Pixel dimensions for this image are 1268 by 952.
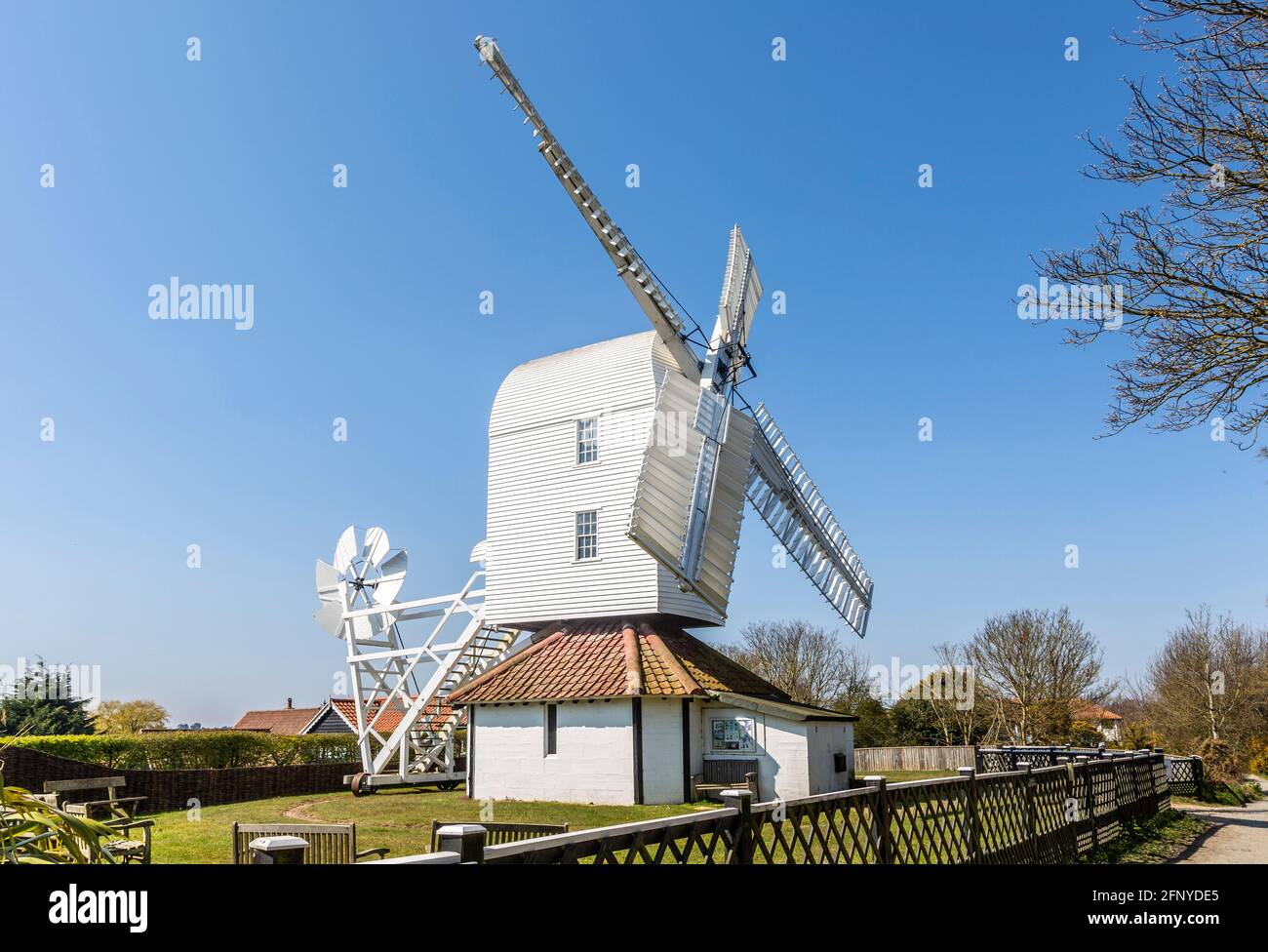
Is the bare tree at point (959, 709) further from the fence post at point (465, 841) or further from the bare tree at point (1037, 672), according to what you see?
the fence post at point (465, 841)

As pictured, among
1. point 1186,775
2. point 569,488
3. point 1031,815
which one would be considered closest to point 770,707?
point 569,488

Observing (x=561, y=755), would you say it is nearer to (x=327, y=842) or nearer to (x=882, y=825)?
(x=327, y=842)

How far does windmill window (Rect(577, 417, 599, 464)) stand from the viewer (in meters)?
24.6

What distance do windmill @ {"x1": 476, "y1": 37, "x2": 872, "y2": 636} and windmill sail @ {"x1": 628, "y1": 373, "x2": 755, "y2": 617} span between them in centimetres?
3

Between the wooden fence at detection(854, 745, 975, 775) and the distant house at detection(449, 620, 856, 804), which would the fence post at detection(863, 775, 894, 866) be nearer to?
the distant house at detection(449, 620, 856, 804)

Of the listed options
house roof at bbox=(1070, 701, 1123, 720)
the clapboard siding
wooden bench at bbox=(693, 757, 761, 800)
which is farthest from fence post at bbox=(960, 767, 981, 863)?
house roof at bbox=(1070, 701, 1123, 720)

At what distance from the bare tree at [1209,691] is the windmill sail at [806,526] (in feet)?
61.1

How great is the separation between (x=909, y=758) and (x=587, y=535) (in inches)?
836

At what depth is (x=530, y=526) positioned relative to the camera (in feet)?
82.8

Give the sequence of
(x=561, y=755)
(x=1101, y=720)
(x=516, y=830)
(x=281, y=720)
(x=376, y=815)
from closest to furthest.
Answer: (x=516, y=830), (x=376, y=815), (x=561, y=755), (x=281, y=720), (x=1101, y=720)

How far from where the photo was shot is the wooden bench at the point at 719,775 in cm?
2139

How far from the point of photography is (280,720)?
55500 mm
